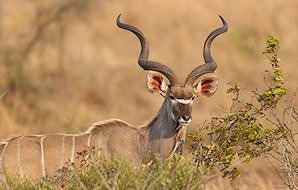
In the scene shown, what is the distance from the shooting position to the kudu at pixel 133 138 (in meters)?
5.69

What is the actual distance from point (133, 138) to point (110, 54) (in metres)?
9.37

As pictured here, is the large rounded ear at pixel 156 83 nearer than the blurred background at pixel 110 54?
Yes

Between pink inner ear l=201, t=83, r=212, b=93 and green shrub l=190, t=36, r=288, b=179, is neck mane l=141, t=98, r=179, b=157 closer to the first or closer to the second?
pink inner ear l=201, t=83, r=212, b=93

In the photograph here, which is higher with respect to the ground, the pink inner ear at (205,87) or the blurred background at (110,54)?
the blurred background at (110,54)

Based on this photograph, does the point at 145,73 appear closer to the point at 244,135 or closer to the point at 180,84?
the point at 180,84

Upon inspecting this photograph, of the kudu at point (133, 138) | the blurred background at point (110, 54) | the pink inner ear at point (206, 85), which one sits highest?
the blurred background at point (110, 54)

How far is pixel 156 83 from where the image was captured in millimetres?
5852

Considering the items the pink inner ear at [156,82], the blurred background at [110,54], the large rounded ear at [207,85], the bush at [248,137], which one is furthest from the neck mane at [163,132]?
the blurred background at [110,54]

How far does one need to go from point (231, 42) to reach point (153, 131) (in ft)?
33.2

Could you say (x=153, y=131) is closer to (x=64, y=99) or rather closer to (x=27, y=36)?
(x=64, y=99)

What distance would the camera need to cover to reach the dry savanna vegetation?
5340mm

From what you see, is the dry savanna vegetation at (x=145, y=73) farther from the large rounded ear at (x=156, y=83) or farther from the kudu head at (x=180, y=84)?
the large rounded ear at (x=156, y=83)

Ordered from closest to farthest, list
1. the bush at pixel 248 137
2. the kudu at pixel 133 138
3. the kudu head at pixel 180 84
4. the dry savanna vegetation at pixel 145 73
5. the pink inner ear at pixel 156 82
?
the bush at pixel 248 137 → the dry savanna vegetation at pixel 145 73 → the kudu head at pixel 180 84 → the kudu at pixel 133 138 → the pink inner ear at pixel 156 82

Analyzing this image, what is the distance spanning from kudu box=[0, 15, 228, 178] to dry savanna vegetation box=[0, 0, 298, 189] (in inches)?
11.0
